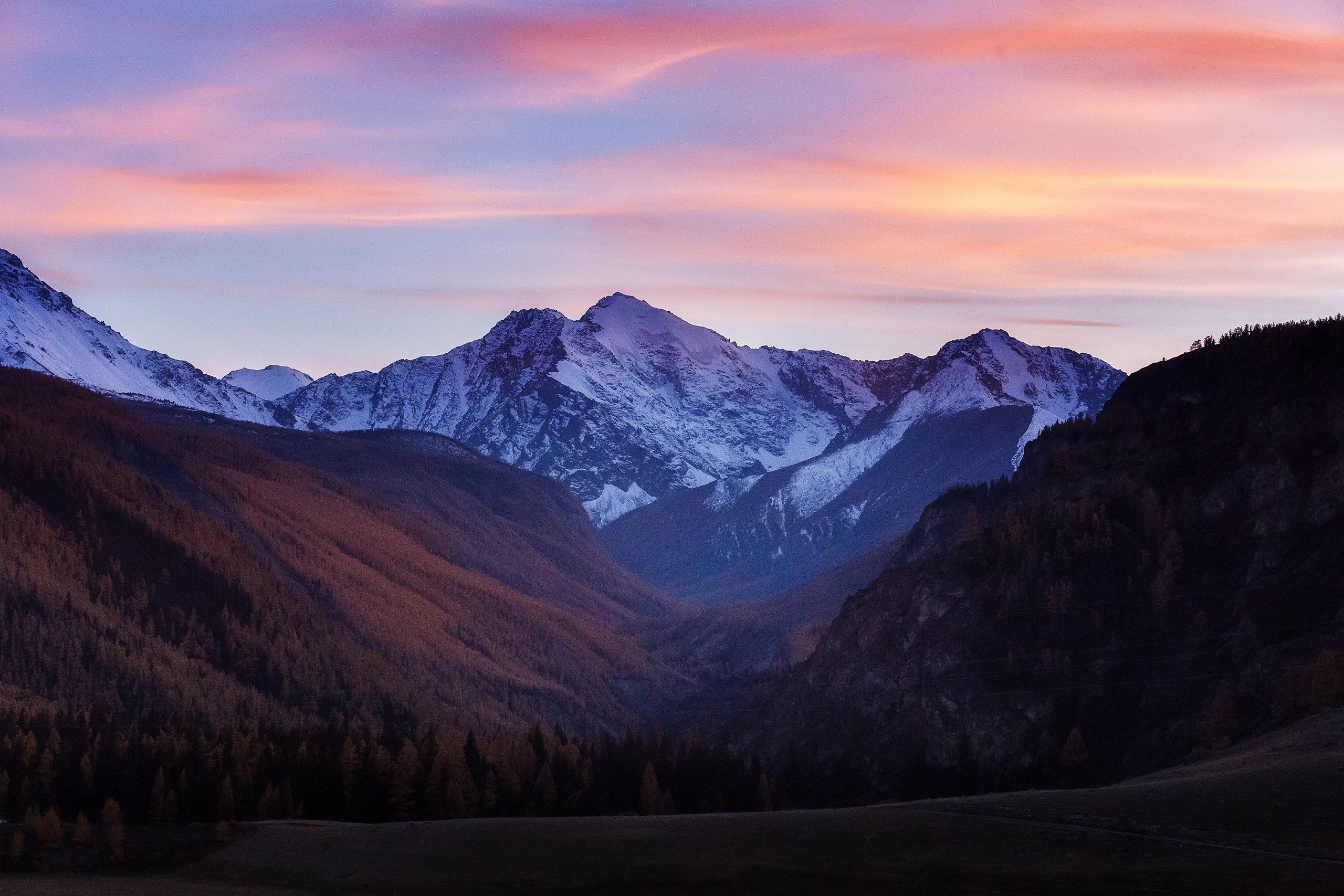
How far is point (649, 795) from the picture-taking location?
19012 centimetres

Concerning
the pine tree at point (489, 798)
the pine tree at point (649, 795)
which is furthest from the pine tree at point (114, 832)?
the pine tree at point (649, 795)

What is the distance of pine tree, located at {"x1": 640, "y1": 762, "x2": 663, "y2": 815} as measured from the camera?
189625mm

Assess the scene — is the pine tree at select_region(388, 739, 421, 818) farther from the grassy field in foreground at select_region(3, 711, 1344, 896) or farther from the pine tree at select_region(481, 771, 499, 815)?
the grassy field in foreground at select_region(3, 711, 1344, 896)

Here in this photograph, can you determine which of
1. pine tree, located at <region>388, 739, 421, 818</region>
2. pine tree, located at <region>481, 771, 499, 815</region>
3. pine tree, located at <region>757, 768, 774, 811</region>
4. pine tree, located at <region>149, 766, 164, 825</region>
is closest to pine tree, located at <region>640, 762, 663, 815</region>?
pine tree, located at <region>757, 768, 774, 811</region>

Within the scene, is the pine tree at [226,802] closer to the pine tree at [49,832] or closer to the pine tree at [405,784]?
the pine tree at [405,784]

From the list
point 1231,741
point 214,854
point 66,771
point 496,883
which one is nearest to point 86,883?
point 214,854

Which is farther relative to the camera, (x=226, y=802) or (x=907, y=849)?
(x=226, y=802)

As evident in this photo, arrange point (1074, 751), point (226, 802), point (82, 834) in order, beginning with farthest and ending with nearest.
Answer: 1. point (1074, 751)
2. point (226, 802)
3. point (82, 834)

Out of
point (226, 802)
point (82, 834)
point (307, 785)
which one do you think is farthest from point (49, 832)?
point (307, 785)

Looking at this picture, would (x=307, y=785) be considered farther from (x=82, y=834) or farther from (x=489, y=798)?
(x=82, y=834)

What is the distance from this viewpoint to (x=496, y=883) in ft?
373

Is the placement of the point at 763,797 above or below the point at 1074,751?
below

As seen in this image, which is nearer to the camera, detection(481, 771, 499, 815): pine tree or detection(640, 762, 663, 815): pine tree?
detection(481, 771, 499, 815): pine tree

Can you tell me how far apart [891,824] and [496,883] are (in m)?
27.7
